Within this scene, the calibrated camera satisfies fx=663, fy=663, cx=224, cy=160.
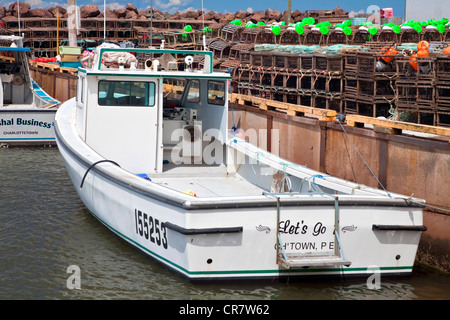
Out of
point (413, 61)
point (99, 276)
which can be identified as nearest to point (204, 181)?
point (99, 276)

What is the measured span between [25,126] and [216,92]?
24.9 feet

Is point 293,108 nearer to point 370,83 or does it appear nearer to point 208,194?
point 370,83

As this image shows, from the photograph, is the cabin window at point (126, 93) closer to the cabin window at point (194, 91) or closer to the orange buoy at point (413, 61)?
the cabin window at point (194, 91)

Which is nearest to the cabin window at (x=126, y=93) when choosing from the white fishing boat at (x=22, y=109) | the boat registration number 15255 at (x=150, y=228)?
the boat registration number 15255 at (x=150, y=228)

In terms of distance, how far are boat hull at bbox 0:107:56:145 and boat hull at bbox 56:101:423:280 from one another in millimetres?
10065

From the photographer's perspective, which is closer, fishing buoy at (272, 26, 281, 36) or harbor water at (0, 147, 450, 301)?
harbor water at (0, 147, 450, 301)

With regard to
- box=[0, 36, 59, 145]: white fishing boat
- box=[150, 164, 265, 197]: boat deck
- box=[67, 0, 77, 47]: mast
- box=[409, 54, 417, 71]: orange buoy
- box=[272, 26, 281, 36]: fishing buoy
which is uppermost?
box=[67, 0, 77, 47]: mast

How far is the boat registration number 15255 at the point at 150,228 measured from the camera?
7.75 metres

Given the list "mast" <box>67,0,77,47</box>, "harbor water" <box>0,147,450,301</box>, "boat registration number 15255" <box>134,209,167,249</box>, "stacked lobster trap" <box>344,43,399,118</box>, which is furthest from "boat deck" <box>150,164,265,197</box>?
"mast" <box>67,0,77,47</box>

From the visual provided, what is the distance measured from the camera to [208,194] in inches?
379

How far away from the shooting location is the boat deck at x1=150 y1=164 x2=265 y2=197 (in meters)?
9.88

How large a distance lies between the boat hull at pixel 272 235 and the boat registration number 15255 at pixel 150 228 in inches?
0.7

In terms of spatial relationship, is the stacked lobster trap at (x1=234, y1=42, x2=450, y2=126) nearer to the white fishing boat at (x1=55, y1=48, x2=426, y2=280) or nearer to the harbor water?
the white fishing boat at (x1=55, y1=48, x2=426, y2=280)

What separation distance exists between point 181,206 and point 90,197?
3.15 metres
